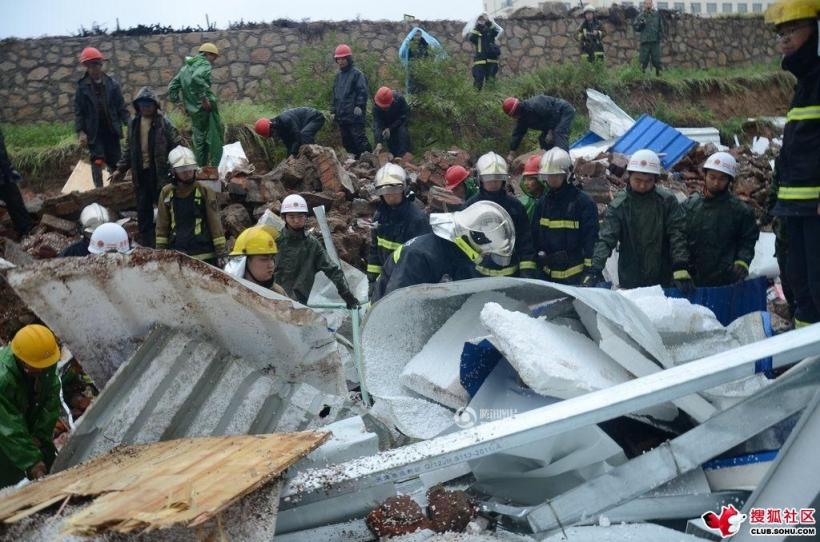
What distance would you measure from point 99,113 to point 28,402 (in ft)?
Result: 19.3

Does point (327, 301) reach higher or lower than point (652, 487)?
lower

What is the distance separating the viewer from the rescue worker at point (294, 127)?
10305mm

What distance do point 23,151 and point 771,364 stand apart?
11448 mm

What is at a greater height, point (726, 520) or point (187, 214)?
point (187, 214)

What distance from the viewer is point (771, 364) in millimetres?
2973

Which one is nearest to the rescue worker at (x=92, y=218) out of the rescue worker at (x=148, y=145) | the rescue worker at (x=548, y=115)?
the rescue worker at (x=148, y=145)

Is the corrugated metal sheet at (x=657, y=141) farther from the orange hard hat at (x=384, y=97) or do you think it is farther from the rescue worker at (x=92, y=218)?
the rescue worker at (x=92, y=218)

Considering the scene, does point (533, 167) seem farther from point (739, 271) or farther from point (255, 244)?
point (255, 244)

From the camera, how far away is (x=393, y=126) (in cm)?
1097

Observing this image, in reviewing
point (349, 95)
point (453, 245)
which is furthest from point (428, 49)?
point (453, 245)

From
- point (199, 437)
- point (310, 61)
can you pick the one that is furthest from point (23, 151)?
point (199, 437)

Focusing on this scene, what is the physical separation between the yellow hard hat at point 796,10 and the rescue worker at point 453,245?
1849 mm

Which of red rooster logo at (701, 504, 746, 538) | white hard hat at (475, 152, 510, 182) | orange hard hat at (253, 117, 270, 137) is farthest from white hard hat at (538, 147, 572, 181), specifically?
orange hard hat at (253, 117, 270, 137)

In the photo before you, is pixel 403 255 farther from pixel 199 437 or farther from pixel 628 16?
pixel 628 16
